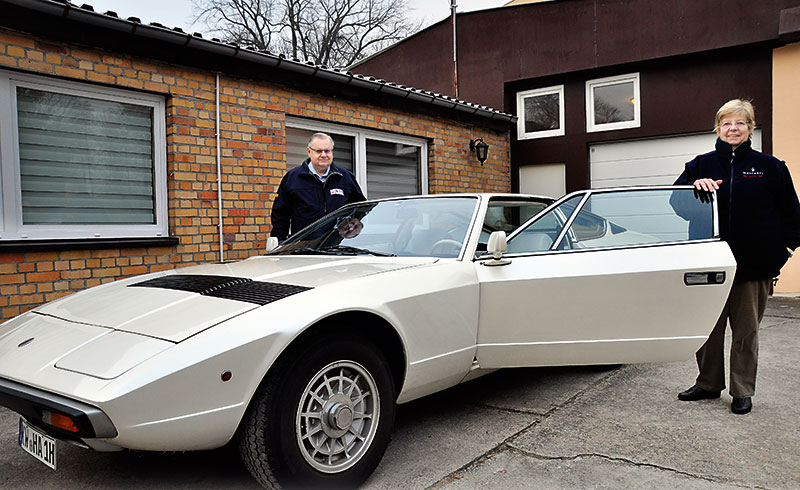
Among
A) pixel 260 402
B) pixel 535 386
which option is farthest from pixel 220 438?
pixel 535 386

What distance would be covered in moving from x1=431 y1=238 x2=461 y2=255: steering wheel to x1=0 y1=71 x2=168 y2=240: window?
319 cm

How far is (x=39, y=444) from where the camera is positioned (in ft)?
7.63

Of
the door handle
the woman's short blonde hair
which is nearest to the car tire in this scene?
the door handle

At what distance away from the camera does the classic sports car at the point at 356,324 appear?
2.11 m

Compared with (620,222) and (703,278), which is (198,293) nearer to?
(620,222)

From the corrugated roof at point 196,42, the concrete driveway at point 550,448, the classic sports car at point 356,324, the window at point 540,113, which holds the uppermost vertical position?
the window at point 540,113

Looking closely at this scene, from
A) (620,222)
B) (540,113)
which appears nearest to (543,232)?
(620,222)

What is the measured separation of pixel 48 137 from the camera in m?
4.83

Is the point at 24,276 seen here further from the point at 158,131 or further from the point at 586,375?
the point at 586,375

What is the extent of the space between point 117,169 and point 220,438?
12.5 ft

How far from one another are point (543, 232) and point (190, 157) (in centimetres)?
355

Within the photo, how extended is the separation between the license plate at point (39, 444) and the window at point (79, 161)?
103 inches

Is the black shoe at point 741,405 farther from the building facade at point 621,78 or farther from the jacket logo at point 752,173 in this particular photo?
the building facade at point 621,78

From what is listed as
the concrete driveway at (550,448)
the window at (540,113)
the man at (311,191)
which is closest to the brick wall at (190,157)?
the man at (311,191)
